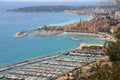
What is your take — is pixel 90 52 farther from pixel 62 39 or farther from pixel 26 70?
pixel 62 39

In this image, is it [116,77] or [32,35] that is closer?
[116,77]

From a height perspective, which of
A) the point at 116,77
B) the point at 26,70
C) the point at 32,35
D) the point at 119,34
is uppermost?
the point at 116,77

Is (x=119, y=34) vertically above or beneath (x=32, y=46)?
above

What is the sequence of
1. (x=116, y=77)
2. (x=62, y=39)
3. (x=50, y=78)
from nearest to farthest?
(x=116, y=77) < (x=50, y=78) < (x=62, y=39)

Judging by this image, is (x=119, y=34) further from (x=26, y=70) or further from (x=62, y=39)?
(x=62, y=39)

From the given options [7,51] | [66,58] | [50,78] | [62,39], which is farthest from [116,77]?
[62,39]

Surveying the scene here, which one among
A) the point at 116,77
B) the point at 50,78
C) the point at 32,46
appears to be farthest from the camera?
the point at 32,46

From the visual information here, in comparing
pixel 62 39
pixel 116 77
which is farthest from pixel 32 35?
pixel 116 77
